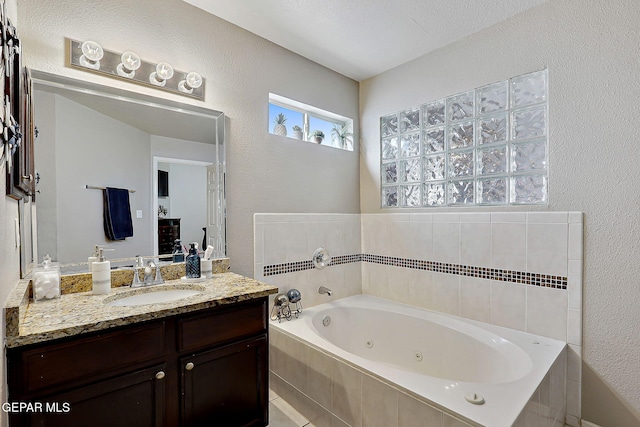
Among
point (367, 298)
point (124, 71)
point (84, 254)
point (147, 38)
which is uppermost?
point (147, 38)

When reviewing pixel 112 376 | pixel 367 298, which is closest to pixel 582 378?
pixel 367 298

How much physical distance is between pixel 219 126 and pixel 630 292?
99.6 inches

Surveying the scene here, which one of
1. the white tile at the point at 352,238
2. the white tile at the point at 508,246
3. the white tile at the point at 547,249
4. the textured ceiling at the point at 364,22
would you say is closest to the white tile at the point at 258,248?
the white tile at the point at 352,238

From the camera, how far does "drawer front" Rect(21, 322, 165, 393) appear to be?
1033 millimetres

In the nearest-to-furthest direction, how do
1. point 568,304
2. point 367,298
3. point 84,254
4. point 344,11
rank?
point 84,254 < point 568,304 < point 344,11 < point 367,298

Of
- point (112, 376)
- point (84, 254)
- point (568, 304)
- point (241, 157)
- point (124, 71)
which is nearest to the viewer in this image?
point (112, 376)

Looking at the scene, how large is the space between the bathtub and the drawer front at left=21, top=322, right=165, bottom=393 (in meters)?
0.91

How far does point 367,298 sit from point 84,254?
208cm

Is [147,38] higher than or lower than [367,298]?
higher

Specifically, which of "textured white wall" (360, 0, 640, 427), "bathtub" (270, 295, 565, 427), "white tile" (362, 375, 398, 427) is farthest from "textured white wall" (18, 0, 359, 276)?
"textured white wall" (360, 0, 640, 427)

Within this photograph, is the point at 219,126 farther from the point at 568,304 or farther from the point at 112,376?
the point at 568,304

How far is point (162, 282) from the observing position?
173 cm

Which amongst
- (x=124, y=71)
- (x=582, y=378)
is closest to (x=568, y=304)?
(x=582, y=378)

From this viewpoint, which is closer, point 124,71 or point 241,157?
point 124,71
